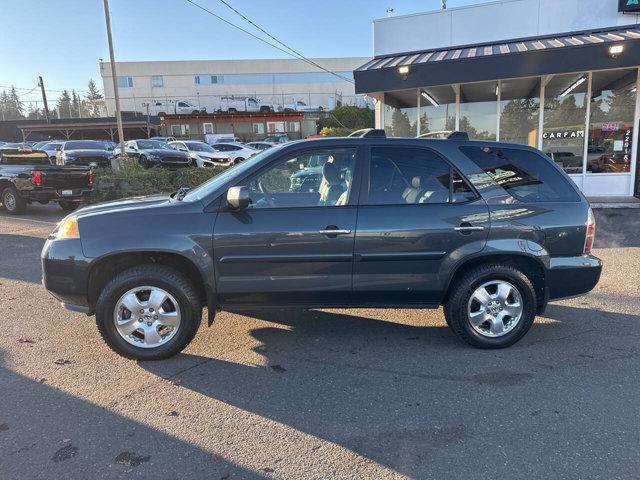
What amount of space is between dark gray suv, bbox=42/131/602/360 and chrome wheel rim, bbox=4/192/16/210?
10.2 metres

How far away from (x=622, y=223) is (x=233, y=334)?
8373mm

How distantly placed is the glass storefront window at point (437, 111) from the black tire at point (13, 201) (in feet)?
35.3

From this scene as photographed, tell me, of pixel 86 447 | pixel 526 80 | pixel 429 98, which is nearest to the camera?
pixel 86 447

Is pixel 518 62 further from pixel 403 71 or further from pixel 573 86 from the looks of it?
pixel 573 86

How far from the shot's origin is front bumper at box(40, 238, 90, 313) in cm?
387

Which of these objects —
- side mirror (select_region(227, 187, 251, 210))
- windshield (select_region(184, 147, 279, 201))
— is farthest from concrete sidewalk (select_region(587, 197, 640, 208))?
side mirror (select_region(227, 187, 251, 210))

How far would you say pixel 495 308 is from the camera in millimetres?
4141

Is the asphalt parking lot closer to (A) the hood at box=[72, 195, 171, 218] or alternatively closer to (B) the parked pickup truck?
(A) the hood at box=[72, 195, 171, 218]

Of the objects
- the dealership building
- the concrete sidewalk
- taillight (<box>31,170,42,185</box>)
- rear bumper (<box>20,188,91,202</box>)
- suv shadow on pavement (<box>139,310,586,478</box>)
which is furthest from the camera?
rear bumper (<box>20,188,91,202</box>)

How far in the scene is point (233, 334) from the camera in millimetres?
4578

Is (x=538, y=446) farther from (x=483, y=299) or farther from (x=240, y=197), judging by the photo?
(x=240, y=197)

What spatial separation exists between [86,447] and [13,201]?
1188 centimetres

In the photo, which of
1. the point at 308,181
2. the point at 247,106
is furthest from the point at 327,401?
the point at 247,106

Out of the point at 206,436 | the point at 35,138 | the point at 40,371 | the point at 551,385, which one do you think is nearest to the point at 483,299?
the point at 551,385
